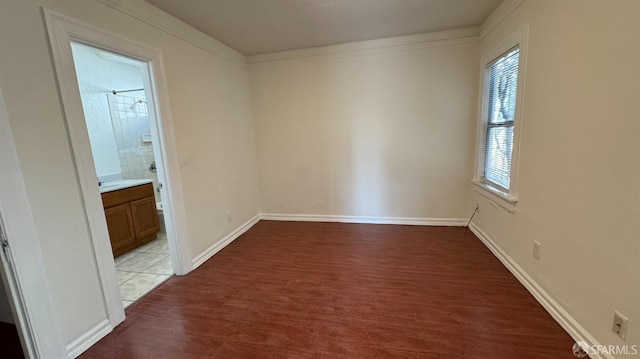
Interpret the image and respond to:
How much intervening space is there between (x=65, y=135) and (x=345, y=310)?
2.25 meters

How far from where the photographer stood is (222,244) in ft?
10.8

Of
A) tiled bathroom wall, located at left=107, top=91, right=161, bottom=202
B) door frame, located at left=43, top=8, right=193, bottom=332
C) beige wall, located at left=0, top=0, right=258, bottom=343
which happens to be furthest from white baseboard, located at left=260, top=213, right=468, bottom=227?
tiled bathroom wall, located at left=107, top=91, right=161, bottom=202

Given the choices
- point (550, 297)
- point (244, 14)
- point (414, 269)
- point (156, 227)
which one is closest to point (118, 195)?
point (156, 227)

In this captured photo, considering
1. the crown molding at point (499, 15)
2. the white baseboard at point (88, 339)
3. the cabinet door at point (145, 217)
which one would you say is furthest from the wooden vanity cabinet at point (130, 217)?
the crown molding at point (499, 15)

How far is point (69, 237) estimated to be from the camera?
169 cm

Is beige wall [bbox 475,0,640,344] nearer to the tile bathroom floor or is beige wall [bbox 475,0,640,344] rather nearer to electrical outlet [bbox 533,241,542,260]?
electrical outlet [bbox 533,241,542,260]

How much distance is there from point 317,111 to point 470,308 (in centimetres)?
295

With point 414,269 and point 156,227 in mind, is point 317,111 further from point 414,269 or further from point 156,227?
point 156,227

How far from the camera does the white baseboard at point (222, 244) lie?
285 cm

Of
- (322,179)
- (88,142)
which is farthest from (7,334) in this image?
(322,179)

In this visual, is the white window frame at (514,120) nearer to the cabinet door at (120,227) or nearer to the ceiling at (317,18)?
the ceiling at (317,18)

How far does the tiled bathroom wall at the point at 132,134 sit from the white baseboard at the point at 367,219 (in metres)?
1.92

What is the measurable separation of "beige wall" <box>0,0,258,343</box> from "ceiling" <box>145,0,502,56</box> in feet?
1.14

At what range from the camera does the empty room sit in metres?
1.48
